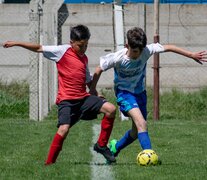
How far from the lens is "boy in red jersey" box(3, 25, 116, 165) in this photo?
9156mm

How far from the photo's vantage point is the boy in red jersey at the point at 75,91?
360 inches

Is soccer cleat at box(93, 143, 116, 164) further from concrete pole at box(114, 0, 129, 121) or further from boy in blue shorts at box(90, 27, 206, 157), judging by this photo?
concrete pole at box(114, 0, 129, 121)

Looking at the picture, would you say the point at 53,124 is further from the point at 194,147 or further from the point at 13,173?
the point at 13,173

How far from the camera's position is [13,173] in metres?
8.38

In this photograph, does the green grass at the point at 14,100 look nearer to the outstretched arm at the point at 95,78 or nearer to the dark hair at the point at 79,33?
the outstretched arm at the point at 95,78

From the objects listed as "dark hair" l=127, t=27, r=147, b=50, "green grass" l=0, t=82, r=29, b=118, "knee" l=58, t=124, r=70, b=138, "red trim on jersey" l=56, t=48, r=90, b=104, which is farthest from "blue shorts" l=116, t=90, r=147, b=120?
"green grass" l=0, t=82, r=29, b=118

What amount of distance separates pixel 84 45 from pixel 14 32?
35.7ft

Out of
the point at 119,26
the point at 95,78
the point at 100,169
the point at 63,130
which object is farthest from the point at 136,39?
the point at 119,26

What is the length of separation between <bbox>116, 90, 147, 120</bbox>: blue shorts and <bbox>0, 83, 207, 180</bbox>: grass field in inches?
24.4

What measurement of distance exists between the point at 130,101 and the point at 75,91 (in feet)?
2.04

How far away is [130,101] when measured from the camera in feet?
30.2

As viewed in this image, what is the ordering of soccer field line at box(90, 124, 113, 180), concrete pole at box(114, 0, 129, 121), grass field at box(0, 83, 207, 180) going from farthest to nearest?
1. concrete pole at box(114, 0, 129, 121)
2. grass field at box(0, 83, 207, 180)
3. soccer field line at box(90, 124, 113, 180)

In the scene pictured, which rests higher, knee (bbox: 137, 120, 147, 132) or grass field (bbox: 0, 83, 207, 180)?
knee (bbox: 137, 120, 147, 132)

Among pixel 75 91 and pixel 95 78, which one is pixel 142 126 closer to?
pixel 95 78
